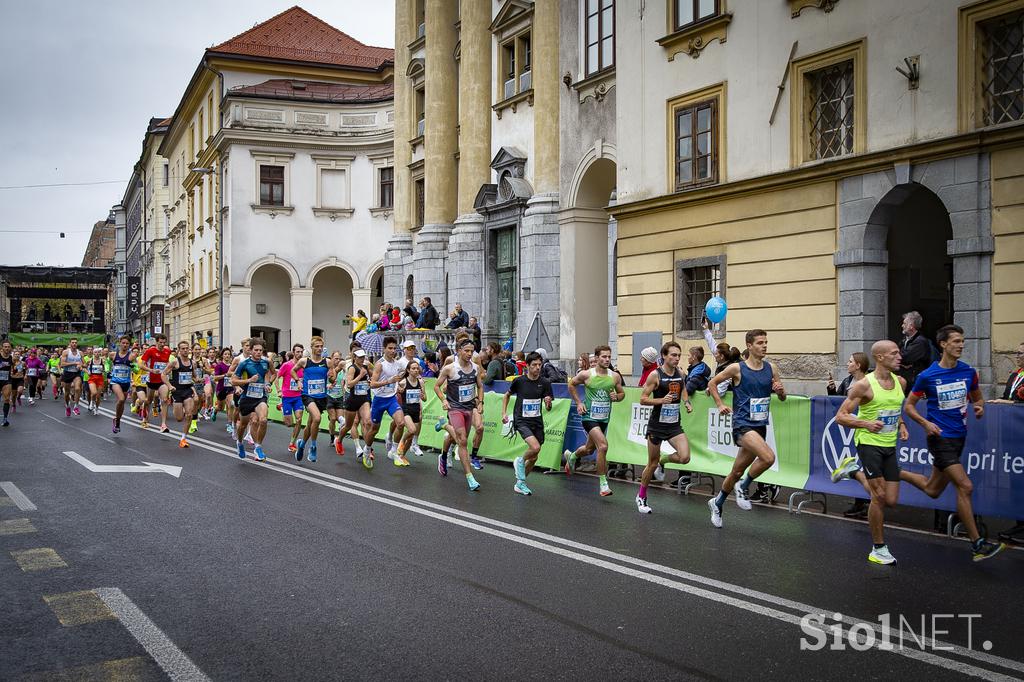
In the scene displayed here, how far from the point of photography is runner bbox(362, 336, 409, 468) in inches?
640

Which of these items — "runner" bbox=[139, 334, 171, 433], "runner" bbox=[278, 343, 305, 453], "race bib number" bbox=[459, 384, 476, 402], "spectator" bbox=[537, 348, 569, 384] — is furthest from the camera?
"runner" bbox=[139, 334, 171, 433]

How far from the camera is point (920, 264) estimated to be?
20.1m

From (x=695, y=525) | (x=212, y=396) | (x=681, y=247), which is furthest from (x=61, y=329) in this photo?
(x=695, y=525)

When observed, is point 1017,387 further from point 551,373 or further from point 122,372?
point 122,372

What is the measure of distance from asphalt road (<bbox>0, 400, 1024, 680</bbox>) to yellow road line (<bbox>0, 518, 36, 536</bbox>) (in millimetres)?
52

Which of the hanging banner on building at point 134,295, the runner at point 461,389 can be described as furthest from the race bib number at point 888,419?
the hanging banner on building at point 134,295

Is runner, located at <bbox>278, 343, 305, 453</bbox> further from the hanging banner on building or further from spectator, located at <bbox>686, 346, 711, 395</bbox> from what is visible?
the hanging banner on building

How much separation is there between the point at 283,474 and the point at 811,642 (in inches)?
390

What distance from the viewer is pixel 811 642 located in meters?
6.11

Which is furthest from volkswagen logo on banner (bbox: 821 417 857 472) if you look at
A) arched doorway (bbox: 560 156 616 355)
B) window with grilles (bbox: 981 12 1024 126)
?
arched doorway (bbox: 560 156 616 355)

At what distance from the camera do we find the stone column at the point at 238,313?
50188 millimetres

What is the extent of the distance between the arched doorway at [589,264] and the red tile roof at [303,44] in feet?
97.5

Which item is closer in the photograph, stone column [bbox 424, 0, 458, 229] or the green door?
the green door

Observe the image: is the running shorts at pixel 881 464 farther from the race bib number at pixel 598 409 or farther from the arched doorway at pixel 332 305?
the arched doorway at pixel 332 305
